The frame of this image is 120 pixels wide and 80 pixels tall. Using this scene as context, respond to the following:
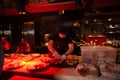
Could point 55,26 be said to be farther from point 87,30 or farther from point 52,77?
point 52,77

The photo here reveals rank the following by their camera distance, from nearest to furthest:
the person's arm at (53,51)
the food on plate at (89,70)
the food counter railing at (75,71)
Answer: the food on plate at (89,70), the food counter railing at (75,71), the person's arm at (53,51)

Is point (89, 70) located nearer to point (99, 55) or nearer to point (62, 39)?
point (99, 55)

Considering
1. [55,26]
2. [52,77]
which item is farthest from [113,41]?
[52,77]

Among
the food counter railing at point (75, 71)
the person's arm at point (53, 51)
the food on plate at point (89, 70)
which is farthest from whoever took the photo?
the person's arm at point (53, 51)

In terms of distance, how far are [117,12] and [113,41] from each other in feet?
4.12

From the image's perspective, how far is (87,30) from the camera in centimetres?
609

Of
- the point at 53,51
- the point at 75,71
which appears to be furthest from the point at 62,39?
the point at 75,71

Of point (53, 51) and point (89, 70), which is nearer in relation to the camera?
point (89, 70)

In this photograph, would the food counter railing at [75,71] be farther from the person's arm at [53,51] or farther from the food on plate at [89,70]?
the person's arm at [53,51]

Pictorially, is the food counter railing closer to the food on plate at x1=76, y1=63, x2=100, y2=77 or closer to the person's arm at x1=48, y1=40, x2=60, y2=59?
the food on plate at x1=76, y1=63, x2=100, y2=77

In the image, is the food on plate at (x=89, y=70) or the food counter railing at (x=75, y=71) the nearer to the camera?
the food on plate at (x=89, y=70)

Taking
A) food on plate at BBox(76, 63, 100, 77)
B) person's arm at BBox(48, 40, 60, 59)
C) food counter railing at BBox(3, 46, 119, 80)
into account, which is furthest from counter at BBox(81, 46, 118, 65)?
person's arm at BBox(48, 40, 60, 59)

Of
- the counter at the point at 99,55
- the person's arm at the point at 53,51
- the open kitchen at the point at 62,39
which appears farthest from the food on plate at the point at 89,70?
the person's arm at the point at 53,51

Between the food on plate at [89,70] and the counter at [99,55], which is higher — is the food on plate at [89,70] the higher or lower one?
the lower one
